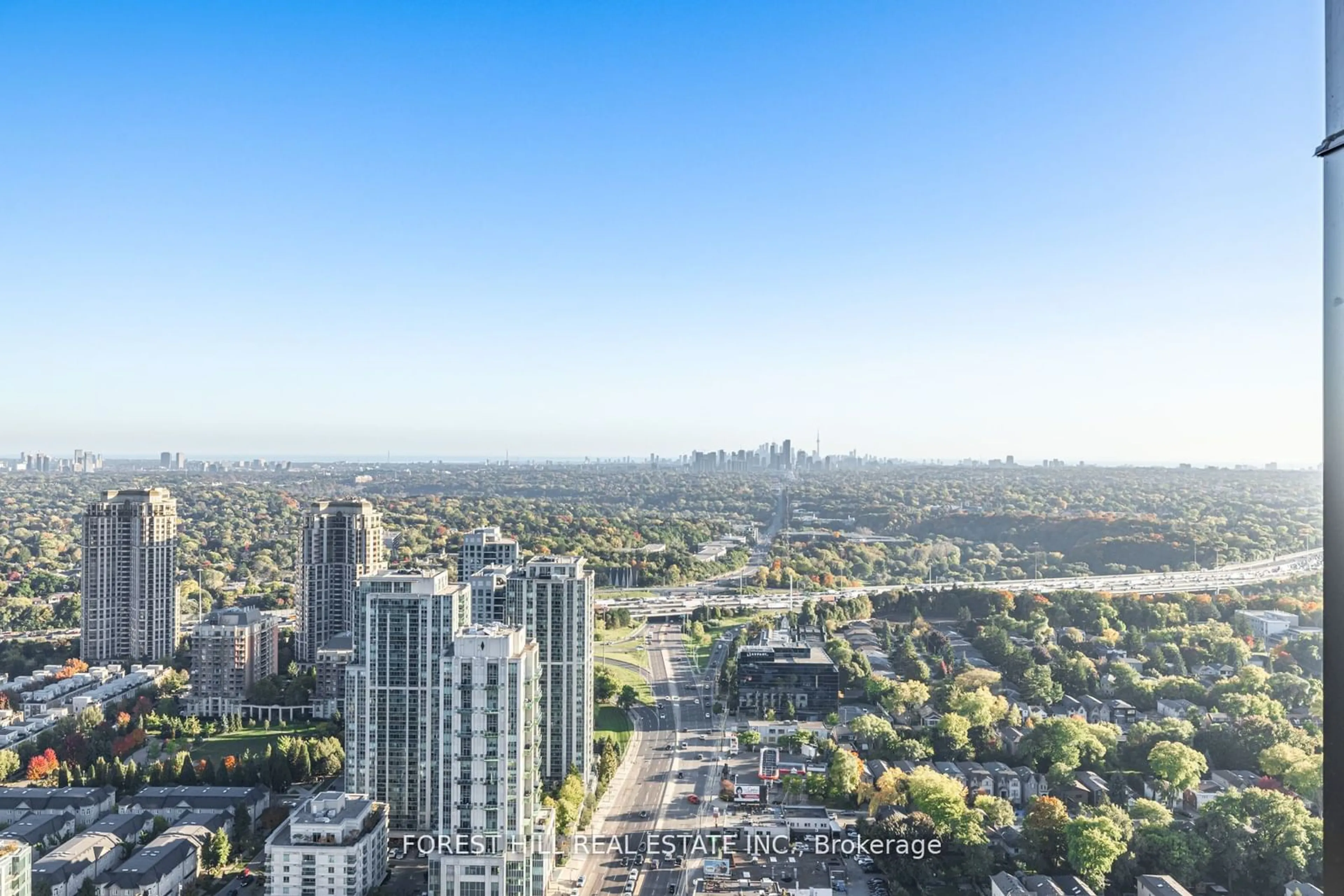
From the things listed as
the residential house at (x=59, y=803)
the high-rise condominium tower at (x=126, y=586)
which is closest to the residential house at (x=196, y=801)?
the residential house at (x=59, y=803)

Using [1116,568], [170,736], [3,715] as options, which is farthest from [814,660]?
[1116,568]

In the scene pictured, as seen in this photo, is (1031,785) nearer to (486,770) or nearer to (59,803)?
(486,770)

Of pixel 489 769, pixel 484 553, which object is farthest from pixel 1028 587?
pixel 489 769

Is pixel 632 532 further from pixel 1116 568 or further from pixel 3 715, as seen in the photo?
pixel 3 715

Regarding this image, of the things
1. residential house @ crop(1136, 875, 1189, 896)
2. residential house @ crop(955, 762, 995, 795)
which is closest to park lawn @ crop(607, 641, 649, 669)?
residential house @ crop(955, 762, 995, 795)

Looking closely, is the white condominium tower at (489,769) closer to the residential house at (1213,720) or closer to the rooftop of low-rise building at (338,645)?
the rooftop of low-rise building at (338,645)

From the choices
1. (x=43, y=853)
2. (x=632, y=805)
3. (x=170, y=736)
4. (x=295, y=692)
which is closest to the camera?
(x=43, y=853)
